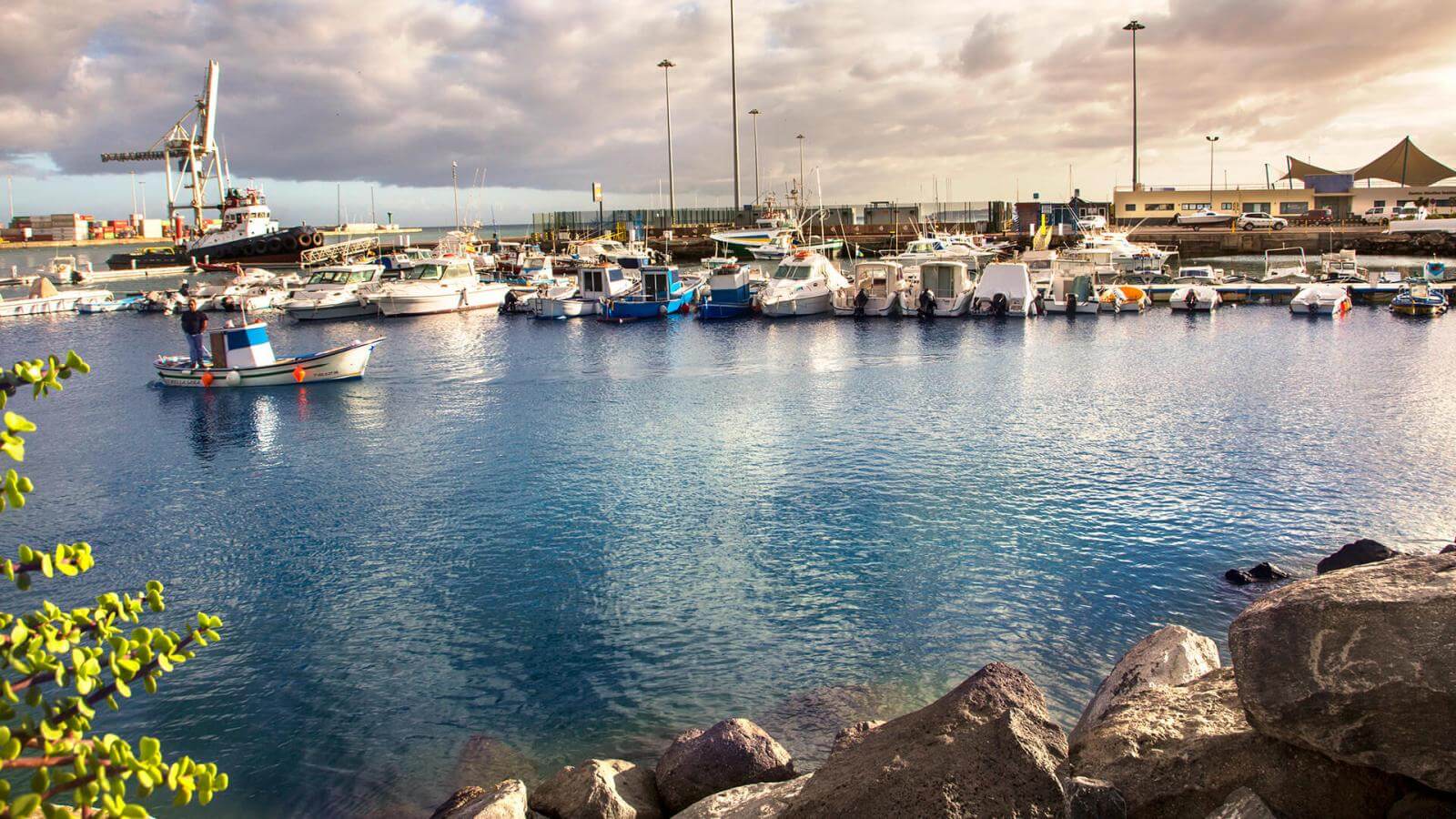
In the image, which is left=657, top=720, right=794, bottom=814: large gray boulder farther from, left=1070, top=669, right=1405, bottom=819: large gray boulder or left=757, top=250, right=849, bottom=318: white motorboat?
left=757, top=250, right=849, bottom=318: white motorboat

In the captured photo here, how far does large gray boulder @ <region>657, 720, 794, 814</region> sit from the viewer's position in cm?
781

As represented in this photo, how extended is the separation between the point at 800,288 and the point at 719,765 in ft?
150

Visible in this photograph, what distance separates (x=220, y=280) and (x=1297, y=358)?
98530 mm

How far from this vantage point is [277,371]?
31812 millimetres

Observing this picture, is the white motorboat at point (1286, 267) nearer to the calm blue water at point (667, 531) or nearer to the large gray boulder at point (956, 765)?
the calm blue water at point (667, 531)

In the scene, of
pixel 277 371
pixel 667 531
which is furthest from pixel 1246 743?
pixel 277 371

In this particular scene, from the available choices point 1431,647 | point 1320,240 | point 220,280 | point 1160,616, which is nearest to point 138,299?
point 220,280

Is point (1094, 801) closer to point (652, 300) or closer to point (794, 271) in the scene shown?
point (794, 271)

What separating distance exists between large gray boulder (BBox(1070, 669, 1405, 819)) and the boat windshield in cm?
4701

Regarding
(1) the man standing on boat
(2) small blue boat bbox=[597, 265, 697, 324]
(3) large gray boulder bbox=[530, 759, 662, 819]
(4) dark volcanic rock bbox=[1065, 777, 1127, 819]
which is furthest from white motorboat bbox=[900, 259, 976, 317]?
(4) dark volcanic rock bbox=[1065, 777, 1127, 819]

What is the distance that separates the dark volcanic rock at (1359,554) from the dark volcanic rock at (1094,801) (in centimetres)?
779

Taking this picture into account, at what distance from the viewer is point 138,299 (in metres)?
66.3

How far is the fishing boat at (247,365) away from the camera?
31.5m

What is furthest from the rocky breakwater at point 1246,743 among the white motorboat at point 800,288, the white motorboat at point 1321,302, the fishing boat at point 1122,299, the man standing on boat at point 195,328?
the fishing boat at point 1122,299
